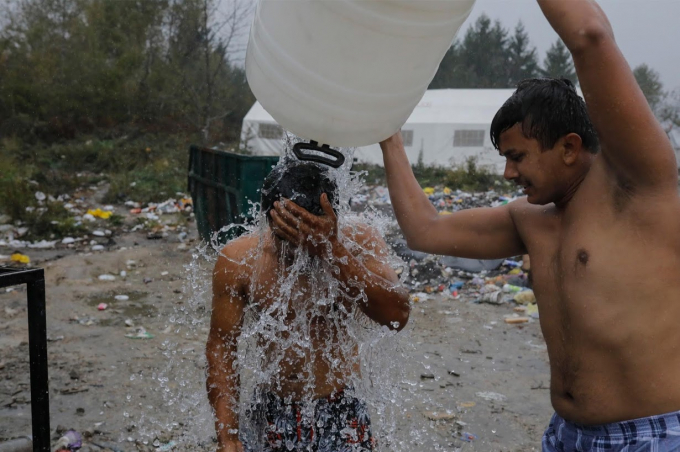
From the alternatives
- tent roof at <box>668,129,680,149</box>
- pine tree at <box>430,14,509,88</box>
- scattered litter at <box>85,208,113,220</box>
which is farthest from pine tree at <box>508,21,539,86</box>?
scattered litter at <box>85,208,113,220</box>

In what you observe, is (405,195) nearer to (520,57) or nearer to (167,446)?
(167,446)

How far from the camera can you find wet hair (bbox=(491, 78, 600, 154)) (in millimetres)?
1525

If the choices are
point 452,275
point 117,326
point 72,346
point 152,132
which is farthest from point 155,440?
point 152,132

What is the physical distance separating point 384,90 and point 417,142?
1659cm

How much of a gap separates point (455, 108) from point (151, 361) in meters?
15.3

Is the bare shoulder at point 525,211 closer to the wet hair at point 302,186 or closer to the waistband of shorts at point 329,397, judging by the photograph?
the wet hair at point 302,186

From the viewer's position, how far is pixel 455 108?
18203 millimetres

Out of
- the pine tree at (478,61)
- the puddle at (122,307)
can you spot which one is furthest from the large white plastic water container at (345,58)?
the pine tree at (478,61)

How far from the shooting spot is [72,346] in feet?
15.1

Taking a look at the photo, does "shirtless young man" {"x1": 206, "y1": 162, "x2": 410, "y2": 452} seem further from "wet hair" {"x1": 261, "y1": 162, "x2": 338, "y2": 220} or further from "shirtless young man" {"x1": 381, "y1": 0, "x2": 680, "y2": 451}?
"shirtless young man" {"x1": 381, "y1": 0, "x2": 680, "y2": 451}

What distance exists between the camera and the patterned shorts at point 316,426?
1874 mm

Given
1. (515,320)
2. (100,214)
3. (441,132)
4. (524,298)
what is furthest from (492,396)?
(441,132)

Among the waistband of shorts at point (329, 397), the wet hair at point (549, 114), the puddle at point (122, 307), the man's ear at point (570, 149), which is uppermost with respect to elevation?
the wet hair at point (549, 114)

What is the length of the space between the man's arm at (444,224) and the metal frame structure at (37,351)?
1.28m
